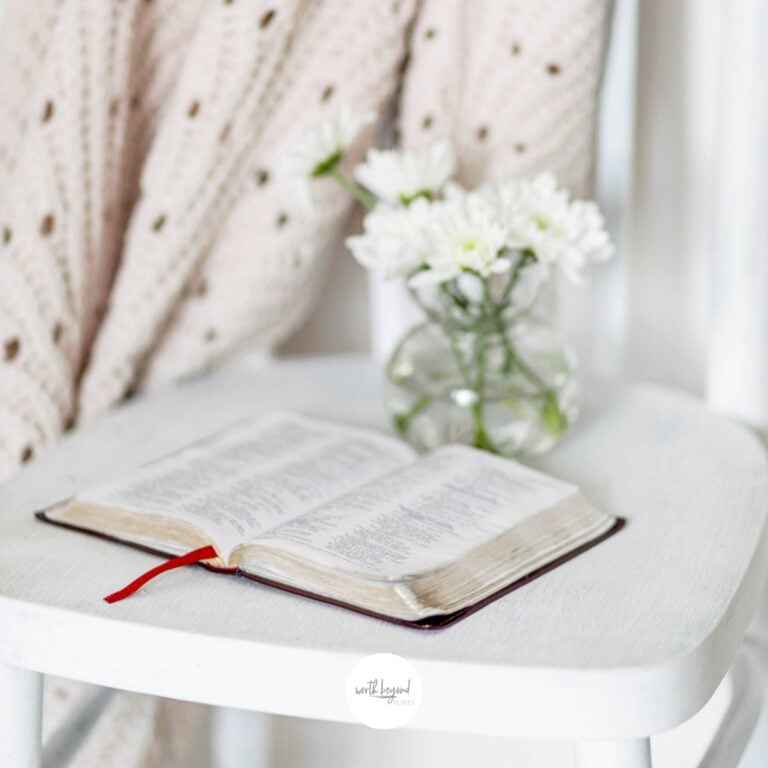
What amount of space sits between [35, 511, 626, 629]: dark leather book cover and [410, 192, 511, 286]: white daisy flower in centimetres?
15

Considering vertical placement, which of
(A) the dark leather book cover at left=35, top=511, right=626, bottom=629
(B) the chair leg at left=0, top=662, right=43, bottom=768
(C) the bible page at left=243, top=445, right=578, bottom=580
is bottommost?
(B) the chair leg at left=0, top=662, right=43, bottom=768

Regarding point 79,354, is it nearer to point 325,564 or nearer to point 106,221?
point 106,221

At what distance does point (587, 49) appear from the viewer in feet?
2.30

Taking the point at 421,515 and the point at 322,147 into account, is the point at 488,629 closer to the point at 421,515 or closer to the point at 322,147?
the point at 421,515

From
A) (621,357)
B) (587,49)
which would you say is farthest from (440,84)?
(621,357)

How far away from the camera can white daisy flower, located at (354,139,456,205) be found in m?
0.64

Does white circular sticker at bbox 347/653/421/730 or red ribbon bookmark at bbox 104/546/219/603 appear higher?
red ribbon bookmark at bbox 104/546/219/603

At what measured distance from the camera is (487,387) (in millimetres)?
636

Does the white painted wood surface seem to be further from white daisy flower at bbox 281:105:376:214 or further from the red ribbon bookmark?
white daisy flower at bbox 281:105:376:214

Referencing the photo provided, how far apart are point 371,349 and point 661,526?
46cm

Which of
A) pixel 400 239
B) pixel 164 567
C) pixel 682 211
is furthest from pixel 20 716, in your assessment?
pixel 682 211

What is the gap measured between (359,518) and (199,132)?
0.35m

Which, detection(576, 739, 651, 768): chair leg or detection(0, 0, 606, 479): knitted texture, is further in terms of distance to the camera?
→ detection(0, 0, 606, 479): knitted texture

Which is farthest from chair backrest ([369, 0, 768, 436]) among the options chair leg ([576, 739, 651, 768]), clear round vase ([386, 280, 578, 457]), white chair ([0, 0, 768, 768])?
chair leg ([576, 739, 651, 768])
